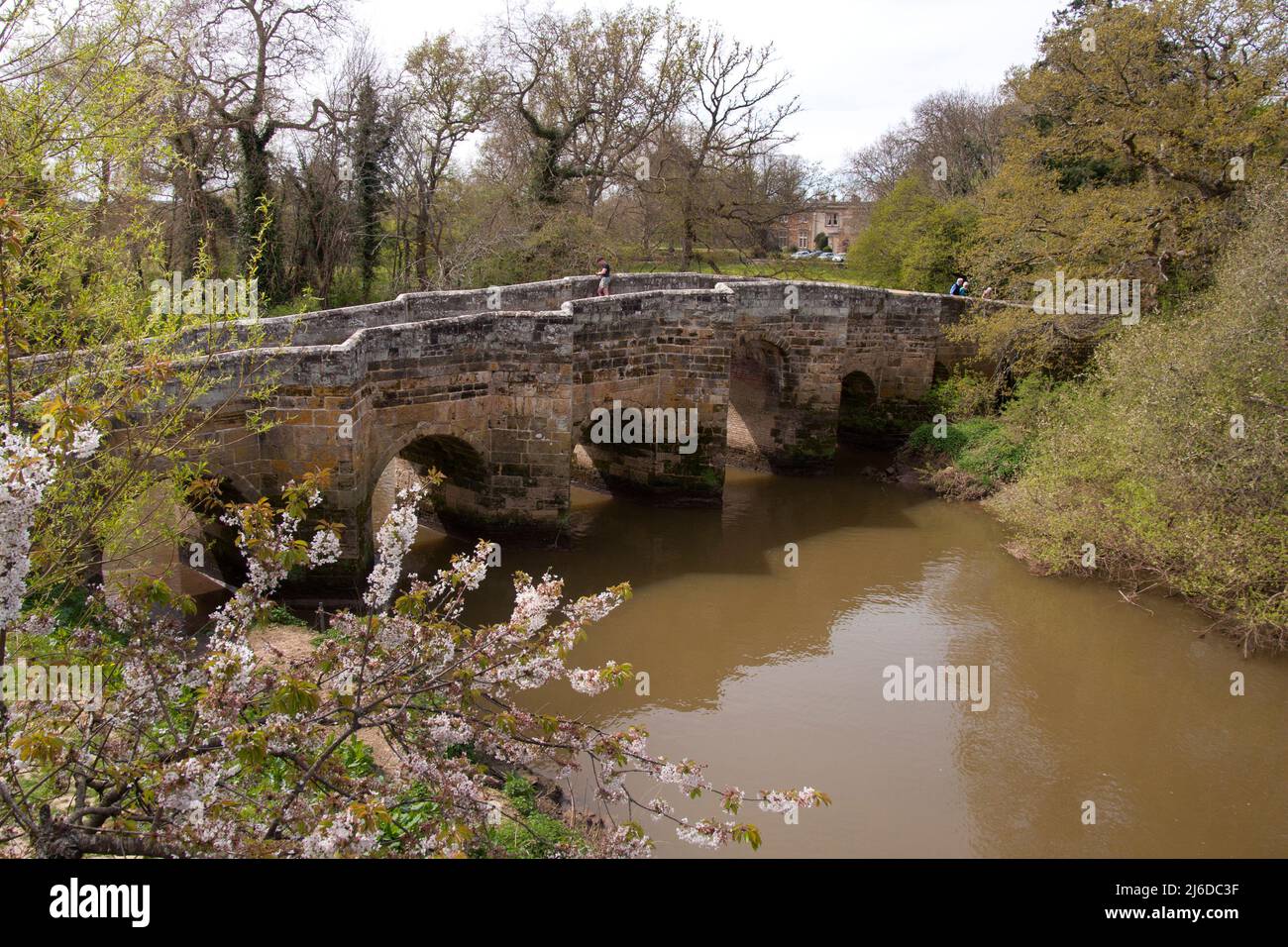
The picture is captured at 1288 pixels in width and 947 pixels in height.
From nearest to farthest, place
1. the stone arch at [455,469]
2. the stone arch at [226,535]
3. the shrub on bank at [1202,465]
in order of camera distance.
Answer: the stone arch at [226,535] < the shrub on bank at [1202,465] < the stone arch at [455,469]

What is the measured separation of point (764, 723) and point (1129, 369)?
7906mm

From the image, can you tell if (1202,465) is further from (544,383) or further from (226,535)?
(226,535)

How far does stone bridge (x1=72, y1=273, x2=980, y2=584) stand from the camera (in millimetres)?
10234

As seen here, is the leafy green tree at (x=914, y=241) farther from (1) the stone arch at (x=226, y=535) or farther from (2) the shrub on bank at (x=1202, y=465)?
(1) the stone arch at (x=226, y=535)

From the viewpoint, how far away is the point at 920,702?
31.2ft

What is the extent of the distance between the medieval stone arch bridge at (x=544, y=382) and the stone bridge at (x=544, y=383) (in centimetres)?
2

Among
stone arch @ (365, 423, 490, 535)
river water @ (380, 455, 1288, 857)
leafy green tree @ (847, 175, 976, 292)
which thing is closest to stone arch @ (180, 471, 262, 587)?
stone arch @ (365, 423, 490, 535)

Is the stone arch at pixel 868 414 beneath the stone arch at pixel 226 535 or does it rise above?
above

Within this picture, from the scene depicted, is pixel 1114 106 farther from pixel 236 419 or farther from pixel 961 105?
pixel 961 105

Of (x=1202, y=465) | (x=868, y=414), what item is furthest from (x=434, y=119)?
(x=1202, y=465)

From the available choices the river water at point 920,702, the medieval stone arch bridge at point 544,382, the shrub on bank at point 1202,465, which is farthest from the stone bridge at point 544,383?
the shrub on bank at point 1202,465

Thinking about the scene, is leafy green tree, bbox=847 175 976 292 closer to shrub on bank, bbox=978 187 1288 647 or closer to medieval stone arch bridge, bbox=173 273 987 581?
medieval stone arch bridge, bbox=173 273 987 581

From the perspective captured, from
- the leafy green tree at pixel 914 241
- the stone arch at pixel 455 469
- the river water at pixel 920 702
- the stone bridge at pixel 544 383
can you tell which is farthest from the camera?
the leafy green tree at pixel 914 241

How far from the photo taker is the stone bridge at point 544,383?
10234 mm
